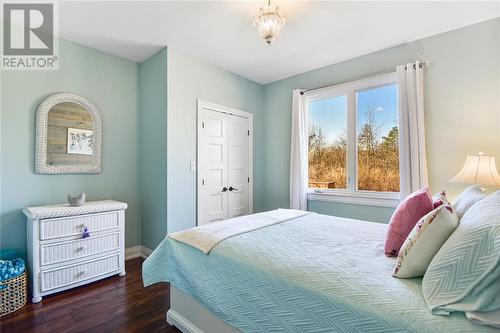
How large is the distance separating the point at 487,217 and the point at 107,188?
11.2ft

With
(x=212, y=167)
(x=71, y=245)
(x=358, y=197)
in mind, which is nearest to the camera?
(x=71, y=245)

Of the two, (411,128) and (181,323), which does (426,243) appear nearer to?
(181,323)

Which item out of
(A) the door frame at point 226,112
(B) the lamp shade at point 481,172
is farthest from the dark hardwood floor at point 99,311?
(B) the lamp shade at point 481,172

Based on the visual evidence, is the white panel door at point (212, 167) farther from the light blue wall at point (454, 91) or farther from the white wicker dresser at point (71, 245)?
the light blue wall at point (454, 91)

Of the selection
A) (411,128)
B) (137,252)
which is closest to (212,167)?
(137,252)

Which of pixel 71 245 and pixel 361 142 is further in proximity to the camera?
pixel 361 142

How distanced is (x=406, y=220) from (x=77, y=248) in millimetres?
2757

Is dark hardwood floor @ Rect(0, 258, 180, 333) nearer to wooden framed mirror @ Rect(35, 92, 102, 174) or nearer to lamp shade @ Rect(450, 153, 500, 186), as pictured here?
wooden framed mirror @ Rect(35, 92, 102, 174)

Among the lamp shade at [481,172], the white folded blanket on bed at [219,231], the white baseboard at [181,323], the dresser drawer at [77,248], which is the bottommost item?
the white baseboard at [181,323]

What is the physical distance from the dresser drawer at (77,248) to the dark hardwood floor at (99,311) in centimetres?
33

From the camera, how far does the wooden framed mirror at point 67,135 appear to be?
2598 millimetres

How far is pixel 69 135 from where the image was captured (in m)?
2.79

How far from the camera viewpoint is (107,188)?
10.2 feet

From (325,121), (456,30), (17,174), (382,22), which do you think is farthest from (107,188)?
(456,30)
